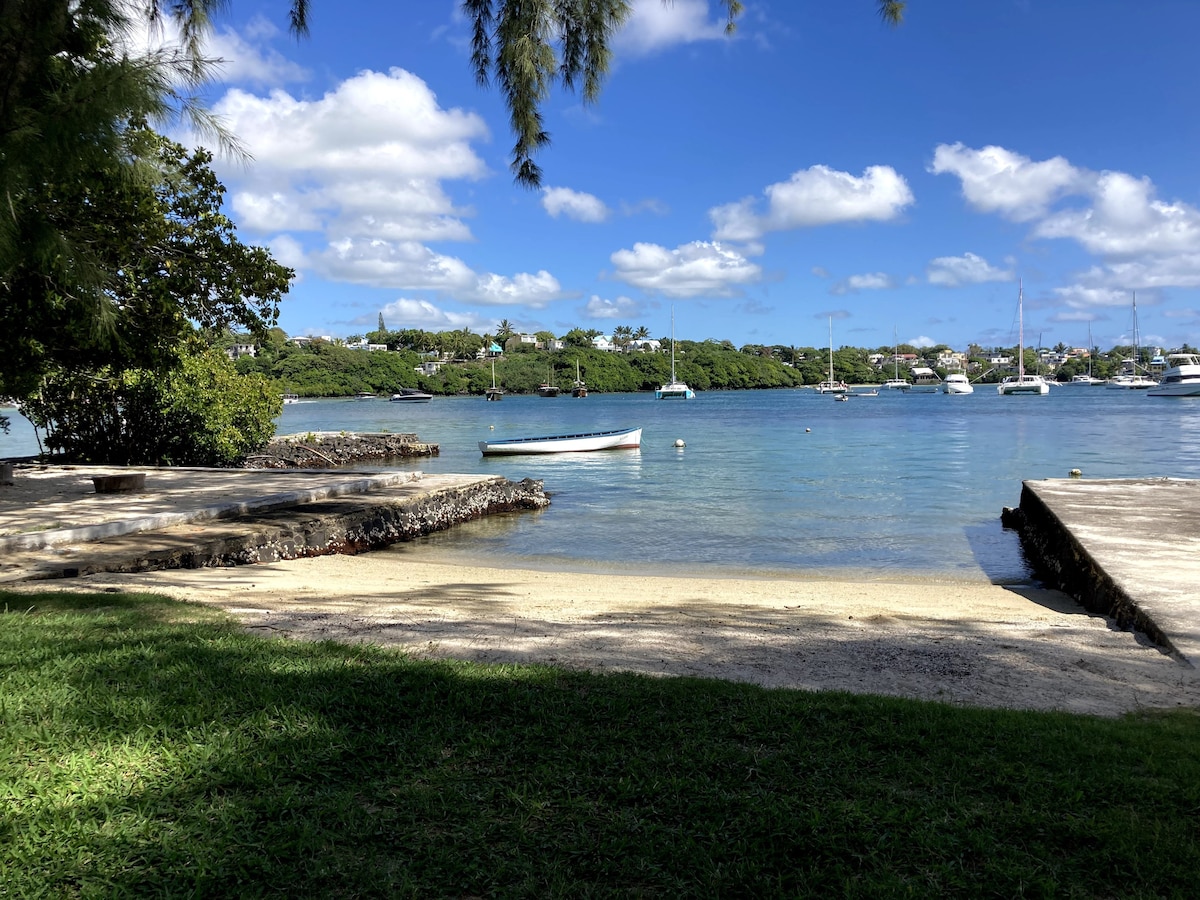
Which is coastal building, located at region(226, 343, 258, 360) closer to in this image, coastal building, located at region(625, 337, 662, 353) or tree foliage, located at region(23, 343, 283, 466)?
tree foliage, located at region(23, 343, 283, 466)

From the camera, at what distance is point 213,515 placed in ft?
36.3

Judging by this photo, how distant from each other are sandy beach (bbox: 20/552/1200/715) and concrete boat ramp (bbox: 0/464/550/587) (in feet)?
2.05

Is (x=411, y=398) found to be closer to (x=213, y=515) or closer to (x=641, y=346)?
(x=641, y=346)

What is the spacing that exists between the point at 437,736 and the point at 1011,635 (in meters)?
4.73

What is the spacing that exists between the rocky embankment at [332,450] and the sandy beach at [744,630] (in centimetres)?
1706

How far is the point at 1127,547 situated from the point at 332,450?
88.6 ft

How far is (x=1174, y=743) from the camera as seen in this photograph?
3639 mm

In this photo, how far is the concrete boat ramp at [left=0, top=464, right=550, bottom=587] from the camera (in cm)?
875

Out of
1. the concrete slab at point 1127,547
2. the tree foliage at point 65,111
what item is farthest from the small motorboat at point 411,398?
the tree foliage at point 65,111

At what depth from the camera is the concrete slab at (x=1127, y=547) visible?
253 inches

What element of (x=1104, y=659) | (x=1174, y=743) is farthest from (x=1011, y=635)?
(x=1174, y=743)

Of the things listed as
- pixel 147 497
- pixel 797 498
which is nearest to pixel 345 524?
pixel 147 497

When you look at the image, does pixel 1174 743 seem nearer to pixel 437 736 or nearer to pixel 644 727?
pixel 644 727

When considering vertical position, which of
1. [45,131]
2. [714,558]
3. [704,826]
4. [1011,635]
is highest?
[45,131]
